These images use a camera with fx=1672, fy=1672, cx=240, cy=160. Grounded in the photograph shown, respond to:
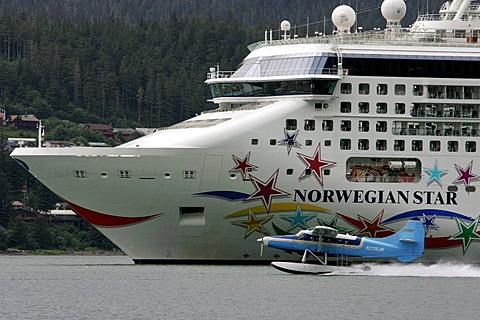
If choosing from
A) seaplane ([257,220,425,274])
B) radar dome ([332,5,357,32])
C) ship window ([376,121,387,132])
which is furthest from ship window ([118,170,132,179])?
radar dome ([332,5,357,32])

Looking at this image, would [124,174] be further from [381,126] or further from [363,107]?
[381,126]

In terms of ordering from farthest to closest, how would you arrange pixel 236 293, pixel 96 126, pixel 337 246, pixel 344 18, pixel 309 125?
pixel 96 126
pixel 344 18
pixel 309 125
pixel 337 246
pixel 236 293

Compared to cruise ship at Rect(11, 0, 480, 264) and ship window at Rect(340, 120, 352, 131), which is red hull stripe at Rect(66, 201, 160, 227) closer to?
cruise ship at Rect(11, 0, 480, 264)

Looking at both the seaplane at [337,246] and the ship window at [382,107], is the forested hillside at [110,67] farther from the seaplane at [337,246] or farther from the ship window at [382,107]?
the seaplane at [337,246]

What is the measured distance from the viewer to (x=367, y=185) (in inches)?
2736

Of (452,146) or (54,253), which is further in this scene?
(54,253)

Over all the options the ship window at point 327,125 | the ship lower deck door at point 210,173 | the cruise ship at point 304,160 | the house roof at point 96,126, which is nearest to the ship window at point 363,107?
the cruise ship at point 304,160

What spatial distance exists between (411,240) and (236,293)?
32.7ft

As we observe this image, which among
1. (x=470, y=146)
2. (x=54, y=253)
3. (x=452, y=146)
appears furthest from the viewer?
(x=54, y=253)

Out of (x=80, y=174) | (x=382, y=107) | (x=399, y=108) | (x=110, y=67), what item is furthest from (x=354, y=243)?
(x=110, y=67)

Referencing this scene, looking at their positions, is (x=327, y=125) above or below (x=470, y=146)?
above

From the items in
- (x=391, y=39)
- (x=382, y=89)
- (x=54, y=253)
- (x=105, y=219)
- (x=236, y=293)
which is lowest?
(x=54, y=253)

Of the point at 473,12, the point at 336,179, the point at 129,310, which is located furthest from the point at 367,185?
the point at 129,310

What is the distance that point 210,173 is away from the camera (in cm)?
6769
